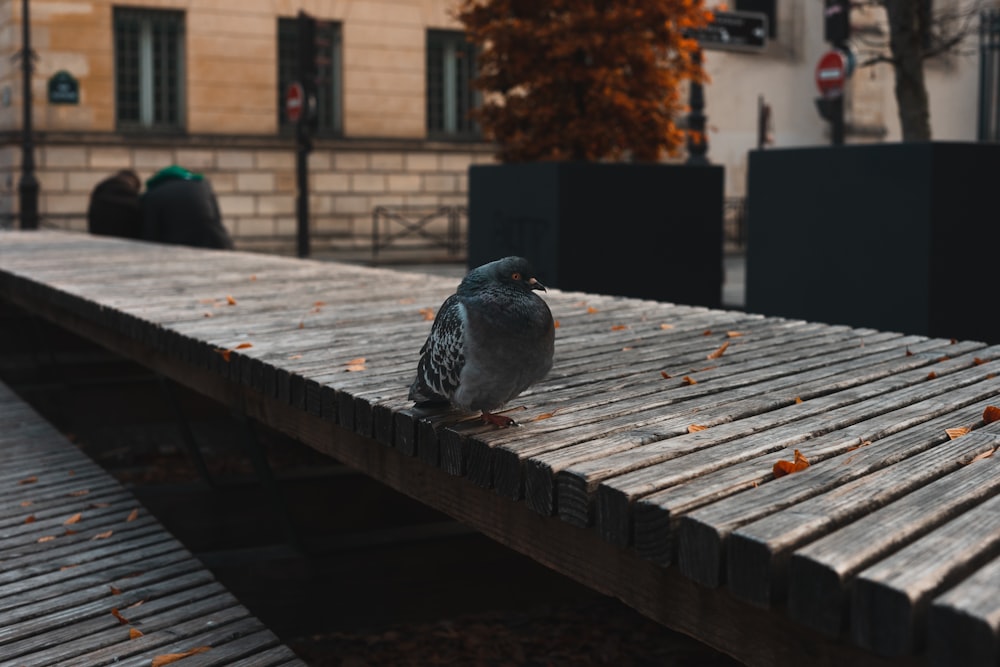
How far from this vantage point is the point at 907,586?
76.0 inches

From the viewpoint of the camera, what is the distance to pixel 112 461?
8305 millimetres

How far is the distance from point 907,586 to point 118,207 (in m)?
12.0

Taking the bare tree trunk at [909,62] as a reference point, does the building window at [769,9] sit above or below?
above

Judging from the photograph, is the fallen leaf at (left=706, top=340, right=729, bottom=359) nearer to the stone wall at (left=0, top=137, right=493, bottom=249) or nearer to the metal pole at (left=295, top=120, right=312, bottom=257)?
the metal pole at (left=295, top=120, right=312, bottom=257)

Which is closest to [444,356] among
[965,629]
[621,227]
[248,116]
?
[965,629]

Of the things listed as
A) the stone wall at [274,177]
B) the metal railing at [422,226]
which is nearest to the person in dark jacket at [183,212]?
the stone wall at [274,177]

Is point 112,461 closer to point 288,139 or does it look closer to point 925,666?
point 925,666

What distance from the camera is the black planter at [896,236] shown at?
23.9ft

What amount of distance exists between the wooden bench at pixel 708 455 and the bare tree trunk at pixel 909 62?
201 inches

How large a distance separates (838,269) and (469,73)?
19998 millimetres

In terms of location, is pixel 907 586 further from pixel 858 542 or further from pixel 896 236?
pixel 896 236

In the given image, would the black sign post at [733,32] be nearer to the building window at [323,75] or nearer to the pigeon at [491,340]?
the pigeon at [491,340]

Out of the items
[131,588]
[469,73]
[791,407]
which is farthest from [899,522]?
[469,73]

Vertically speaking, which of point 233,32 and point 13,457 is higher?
point 233,32
